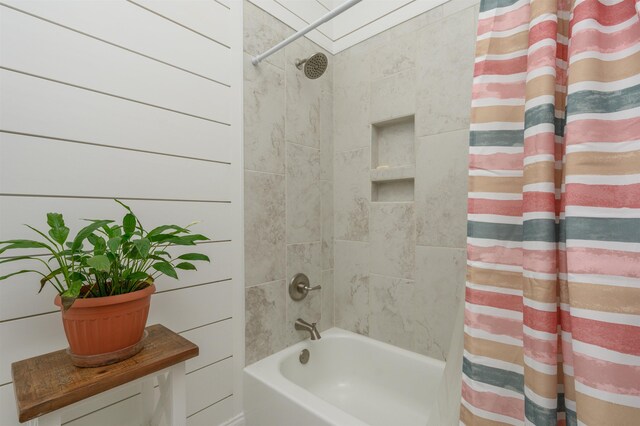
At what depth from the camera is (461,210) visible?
1.30 metres

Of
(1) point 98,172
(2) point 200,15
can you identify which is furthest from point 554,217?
(2) point 200,15

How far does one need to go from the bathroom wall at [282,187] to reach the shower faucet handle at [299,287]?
34mm

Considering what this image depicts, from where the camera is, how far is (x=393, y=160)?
160 cm

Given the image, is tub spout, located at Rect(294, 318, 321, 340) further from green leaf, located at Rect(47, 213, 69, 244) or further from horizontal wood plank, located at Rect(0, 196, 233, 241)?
green leaf, located at Rect(47, 213, 69, 244)

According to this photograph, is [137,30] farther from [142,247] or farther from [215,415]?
[215,415]

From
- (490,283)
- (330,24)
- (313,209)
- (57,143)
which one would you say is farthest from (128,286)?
(330,24)

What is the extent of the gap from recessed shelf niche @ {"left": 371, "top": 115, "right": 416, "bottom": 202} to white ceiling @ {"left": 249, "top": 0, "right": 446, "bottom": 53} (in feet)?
1.66

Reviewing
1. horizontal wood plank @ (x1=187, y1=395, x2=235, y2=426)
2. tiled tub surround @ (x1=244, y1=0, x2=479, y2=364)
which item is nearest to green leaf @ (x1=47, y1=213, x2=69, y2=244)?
tiled tub surround @ (x1=244, y1=0, x2=479, y2=364)

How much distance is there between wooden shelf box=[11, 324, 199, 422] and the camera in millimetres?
609

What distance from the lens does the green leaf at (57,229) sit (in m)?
0.66

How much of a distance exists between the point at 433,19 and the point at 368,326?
158 centimetres

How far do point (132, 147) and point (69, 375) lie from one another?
0.68 meters

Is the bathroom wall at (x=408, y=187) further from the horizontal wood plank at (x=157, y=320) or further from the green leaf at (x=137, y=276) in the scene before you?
the green leaf at (x=137, y=276)

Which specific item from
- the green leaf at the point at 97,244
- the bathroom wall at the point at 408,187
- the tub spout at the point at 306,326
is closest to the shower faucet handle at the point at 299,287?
the tub spout at the point at 306,326
